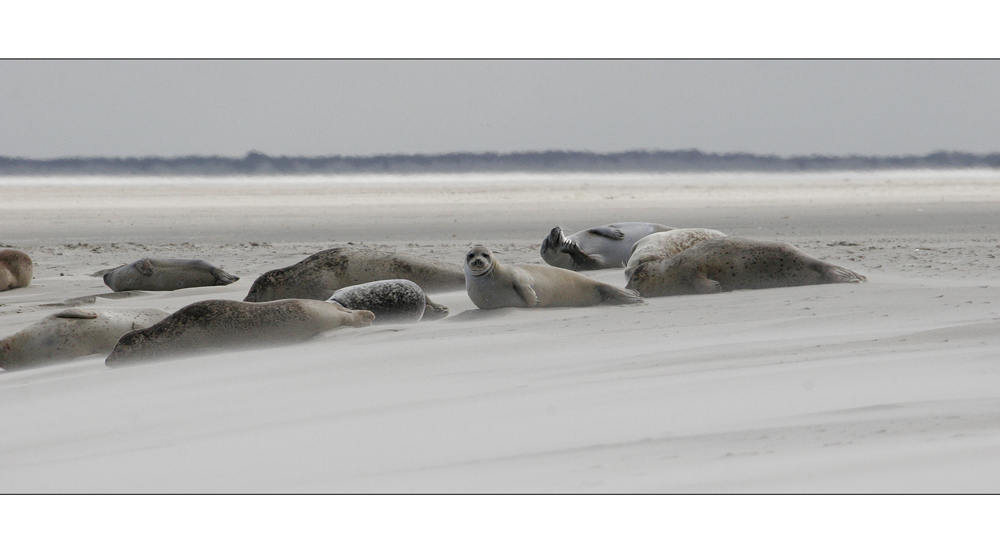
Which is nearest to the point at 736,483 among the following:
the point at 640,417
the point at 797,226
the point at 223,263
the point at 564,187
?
the point at 640,417

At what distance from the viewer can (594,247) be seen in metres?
7.73

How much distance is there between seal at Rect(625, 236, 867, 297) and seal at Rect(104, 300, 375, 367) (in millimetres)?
2256

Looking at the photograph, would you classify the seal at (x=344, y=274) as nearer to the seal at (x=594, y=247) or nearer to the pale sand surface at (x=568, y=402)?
the pale sand surface at (x=568, y=402)

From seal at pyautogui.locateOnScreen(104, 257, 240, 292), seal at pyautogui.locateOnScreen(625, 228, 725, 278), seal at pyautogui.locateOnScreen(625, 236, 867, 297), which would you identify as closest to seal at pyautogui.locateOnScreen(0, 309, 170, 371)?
seal at pyautogui.locateOnScreen(104, 257, 240, 292)

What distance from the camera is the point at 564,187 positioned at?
951 inches

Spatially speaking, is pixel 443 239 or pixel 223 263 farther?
pixel 443 239

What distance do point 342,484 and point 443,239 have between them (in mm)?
9493

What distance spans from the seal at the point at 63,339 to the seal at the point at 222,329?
424mm

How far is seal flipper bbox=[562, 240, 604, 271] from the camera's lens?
732cm

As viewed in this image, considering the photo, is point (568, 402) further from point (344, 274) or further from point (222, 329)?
point (344, 274)

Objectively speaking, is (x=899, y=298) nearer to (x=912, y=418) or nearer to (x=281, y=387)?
(x=912, y=418)

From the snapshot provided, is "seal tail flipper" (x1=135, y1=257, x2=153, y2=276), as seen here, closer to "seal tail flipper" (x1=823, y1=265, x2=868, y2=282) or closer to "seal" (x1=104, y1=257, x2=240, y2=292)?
"seal" (x1=104, y1=257, x2=240, y2=292)

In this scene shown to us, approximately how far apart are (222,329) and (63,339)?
879mm

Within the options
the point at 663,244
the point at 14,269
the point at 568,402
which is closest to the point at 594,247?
the point at 663,244
